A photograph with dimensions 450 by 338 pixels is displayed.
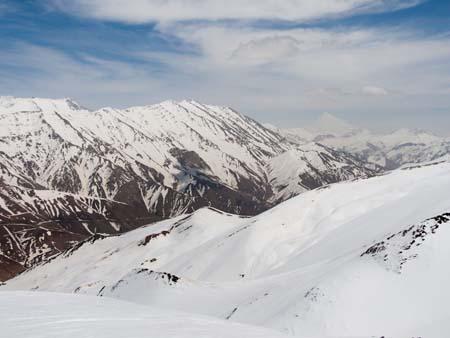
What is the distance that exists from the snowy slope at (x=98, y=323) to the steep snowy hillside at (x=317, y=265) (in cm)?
2062

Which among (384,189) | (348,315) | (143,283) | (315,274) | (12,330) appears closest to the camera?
(12,330)

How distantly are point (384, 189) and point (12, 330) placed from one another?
379 ft

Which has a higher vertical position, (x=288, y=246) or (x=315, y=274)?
(x=315, y=274)

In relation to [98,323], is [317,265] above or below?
below

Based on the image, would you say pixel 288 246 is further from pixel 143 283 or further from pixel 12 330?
pixel 12 330

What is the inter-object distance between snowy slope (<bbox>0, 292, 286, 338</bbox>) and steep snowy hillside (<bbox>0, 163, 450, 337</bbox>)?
67.7 ft

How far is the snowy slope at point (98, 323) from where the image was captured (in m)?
17.7

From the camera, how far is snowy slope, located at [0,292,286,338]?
17656 millimetres

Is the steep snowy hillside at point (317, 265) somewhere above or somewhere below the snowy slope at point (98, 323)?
below

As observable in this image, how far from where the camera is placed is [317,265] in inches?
2514

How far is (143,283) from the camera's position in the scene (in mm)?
72562

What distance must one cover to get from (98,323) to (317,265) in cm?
4899

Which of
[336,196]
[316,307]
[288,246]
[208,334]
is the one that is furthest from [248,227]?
[208,334]

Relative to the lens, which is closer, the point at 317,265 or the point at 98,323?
the point at 98,323
